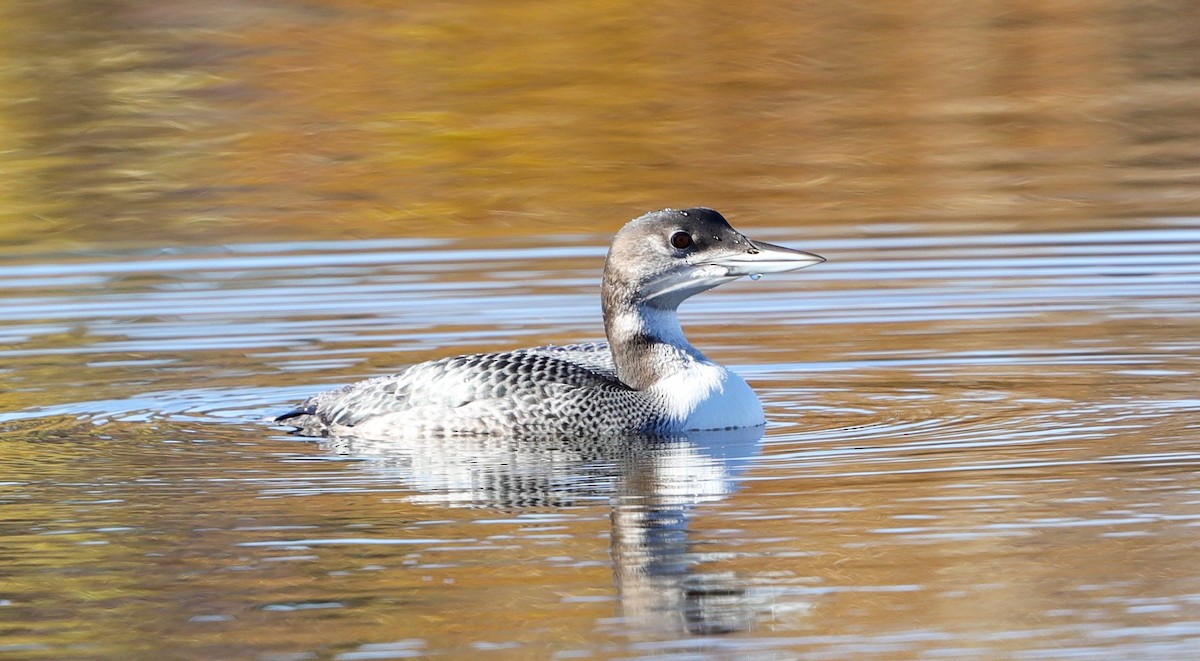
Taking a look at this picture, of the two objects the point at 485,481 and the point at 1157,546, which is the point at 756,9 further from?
the point at 1157,546

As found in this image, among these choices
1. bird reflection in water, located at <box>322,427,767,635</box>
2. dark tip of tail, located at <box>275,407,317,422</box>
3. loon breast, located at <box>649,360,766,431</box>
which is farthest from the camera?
dark tip of tail, located at <box>275,407,317,422</box>

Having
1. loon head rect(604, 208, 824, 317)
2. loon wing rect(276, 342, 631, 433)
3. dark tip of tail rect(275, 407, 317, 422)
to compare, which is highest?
loon head rect(604, 208, 824, 317)

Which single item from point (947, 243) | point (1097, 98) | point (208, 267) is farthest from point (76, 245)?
point (1097, 98)

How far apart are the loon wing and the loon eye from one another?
577mm

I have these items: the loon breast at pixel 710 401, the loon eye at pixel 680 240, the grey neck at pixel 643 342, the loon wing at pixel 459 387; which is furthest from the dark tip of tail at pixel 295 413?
the loon eye at pixel 680 240

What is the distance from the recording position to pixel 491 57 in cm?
1914

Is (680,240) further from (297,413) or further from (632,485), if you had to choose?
(297,413)

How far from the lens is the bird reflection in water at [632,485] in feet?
19.3

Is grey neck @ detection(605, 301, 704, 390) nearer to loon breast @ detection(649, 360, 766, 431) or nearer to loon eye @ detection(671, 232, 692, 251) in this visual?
loon breast @ detection(649, 360, 766, 431)

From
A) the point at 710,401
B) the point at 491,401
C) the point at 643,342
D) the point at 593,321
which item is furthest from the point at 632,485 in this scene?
the point at 593,321

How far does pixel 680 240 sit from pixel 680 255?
0.19 ft

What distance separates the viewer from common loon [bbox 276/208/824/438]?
336 inches

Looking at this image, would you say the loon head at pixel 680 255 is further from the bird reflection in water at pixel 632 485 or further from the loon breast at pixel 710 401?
the bird reflection in water at pixel 632 485

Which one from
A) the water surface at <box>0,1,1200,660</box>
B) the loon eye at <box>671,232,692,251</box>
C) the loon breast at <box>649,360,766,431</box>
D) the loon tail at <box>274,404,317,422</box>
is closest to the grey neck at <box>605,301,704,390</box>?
the loon breast at <box>649,360,766,431</box>
